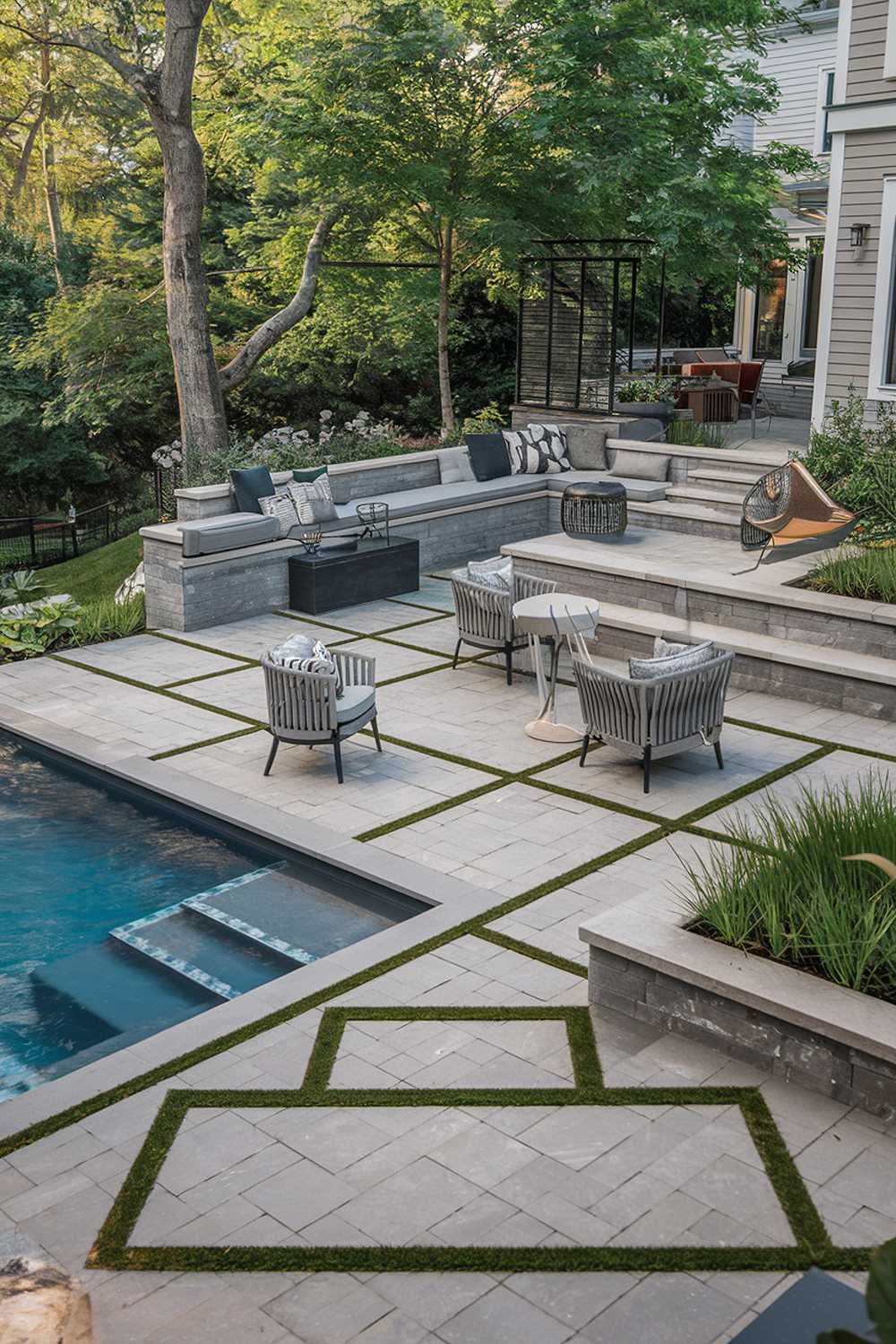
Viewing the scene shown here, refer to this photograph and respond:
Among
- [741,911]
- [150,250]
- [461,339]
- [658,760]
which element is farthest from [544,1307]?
[150,250]

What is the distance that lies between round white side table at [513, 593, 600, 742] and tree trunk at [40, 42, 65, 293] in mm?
18304

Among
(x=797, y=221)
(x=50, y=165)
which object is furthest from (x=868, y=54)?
(x=50, y=165)

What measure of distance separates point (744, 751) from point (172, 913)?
451 cm

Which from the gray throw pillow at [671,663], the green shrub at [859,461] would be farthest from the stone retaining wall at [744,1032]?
the green shrub at [859,461]

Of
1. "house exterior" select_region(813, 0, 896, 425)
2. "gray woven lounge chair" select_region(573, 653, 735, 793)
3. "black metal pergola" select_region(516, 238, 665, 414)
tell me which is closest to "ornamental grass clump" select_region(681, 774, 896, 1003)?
"gray woven lounge chair" select_region(573, 653, 735, 793)

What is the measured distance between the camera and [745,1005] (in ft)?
18.5

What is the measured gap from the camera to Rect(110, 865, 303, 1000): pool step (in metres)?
6.89

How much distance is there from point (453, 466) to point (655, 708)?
345 inches

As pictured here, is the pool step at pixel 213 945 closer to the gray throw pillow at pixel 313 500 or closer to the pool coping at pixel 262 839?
the pool coping at pixel 262 839

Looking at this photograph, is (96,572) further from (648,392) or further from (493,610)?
(493,610)

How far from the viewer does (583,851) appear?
Result: 8.12 m

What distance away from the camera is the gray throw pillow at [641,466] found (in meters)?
16.8

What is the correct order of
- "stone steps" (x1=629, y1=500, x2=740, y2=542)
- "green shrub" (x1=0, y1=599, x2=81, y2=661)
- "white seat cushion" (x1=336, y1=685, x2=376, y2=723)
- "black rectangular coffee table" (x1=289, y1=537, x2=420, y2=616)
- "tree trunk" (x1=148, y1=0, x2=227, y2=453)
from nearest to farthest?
"white seat cushion" (x1=336, y1=685, x2=376, y2=723)
"green shrub" (x1=0, y1=599, x2=81, y2=661)
"black rectangular coffee table" (x1=289, y1=537, x2=420, y2=616)
"stone steps" (x1=629, y1=500, x2=740, y2=542)
"tree trunk" (x1=148, y1=0, x2=227, y2=453)

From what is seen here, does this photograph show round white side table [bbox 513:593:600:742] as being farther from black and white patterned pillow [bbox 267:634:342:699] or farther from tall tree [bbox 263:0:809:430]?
tall tree [bbox 263:0:809:430]
